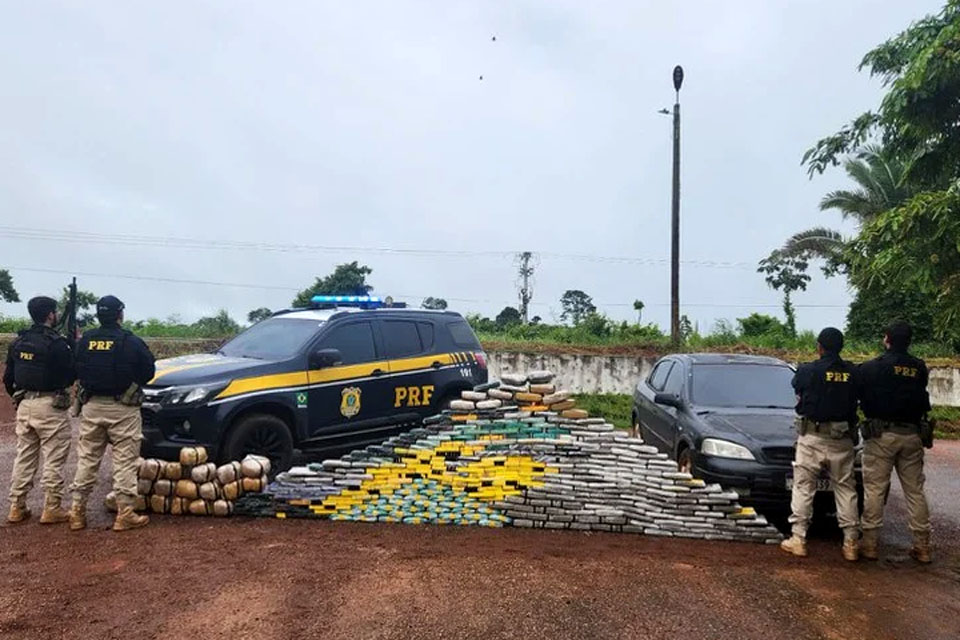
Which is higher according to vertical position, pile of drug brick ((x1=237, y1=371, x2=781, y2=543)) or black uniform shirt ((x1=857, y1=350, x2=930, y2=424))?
black uniform shirt ((x1=857, y1=350, x2=930, y2=424))

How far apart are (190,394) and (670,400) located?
15.4 ft

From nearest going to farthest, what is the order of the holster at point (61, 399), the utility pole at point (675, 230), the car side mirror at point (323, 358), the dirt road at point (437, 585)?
the dirt road at point (437, 585)
the holster at point (61, 399)
the car side mirror at point (323, 358)
the utility pole at point (675, 230)

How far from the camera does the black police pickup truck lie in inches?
260

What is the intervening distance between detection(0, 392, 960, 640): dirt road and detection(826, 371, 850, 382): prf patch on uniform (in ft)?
4.61

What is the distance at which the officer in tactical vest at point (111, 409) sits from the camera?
19.2ft

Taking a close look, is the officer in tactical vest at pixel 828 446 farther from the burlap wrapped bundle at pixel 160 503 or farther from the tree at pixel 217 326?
the tree at pixel 217 326

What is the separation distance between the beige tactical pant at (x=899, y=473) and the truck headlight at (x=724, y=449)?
0.95 metres

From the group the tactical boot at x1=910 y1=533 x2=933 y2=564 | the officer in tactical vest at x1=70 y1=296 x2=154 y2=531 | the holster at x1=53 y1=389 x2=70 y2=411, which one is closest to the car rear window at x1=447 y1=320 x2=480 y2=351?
the officer in tactical vest at x1=70 y1=296 x2=154 y2=531

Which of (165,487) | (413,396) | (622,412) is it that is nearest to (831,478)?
(413,396)

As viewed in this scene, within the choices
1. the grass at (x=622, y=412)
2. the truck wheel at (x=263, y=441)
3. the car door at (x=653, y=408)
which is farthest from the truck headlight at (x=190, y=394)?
the grass at (x=622, y=412)

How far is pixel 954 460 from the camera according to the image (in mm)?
11516

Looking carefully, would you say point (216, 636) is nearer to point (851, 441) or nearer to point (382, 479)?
point (382, 479)

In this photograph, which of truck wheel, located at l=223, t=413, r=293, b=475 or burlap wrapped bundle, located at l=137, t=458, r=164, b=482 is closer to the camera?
burlap wrapped bundle, located at l=137, t=458, r=164, b=482

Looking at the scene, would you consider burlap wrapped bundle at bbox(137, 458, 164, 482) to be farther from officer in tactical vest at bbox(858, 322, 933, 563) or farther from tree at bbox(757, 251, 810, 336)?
tree at bbox(757, 251, 810, 336)
